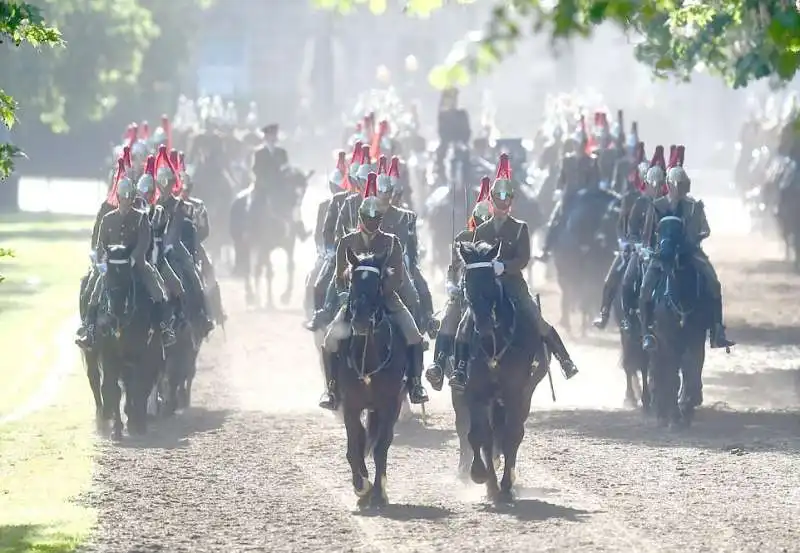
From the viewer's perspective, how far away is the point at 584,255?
29.2m

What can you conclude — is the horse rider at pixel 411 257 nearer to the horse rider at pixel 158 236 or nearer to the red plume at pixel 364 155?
the red plume at pixel 364 155

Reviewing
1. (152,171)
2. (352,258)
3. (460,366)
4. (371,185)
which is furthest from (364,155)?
(352,258)

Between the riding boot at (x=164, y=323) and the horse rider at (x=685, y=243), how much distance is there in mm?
4569

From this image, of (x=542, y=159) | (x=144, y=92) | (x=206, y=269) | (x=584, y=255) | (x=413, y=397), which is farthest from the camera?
(x=144, y=92)

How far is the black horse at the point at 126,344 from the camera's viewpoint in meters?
20.0

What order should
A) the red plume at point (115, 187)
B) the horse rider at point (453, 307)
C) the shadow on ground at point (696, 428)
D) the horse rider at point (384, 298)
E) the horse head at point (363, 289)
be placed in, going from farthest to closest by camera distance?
the red plume at point (115, 187) < the shadow on ground at point (696, 428) < the horse rider at point (453, 307) < the horse rider at point (384, 298) < the horse head at point (363, 289)

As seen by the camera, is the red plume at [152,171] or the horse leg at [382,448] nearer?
the horse leg at [382,448]

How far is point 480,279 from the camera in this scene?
16.2 m

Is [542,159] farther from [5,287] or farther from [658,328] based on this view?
[658,328]

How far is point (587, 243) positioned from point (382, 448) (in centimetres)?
1319

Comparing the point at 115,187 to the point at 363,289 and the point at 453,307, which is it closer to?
the point at 453,307

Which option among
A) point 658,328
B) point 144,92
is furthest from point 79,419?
point 144,92

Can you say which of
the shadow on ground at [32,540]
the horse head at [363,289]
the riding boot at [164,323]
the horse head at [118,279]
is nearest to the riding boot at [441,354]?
the horse head at [363,289]

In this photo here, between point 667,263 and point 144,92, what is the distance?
56.7 m
